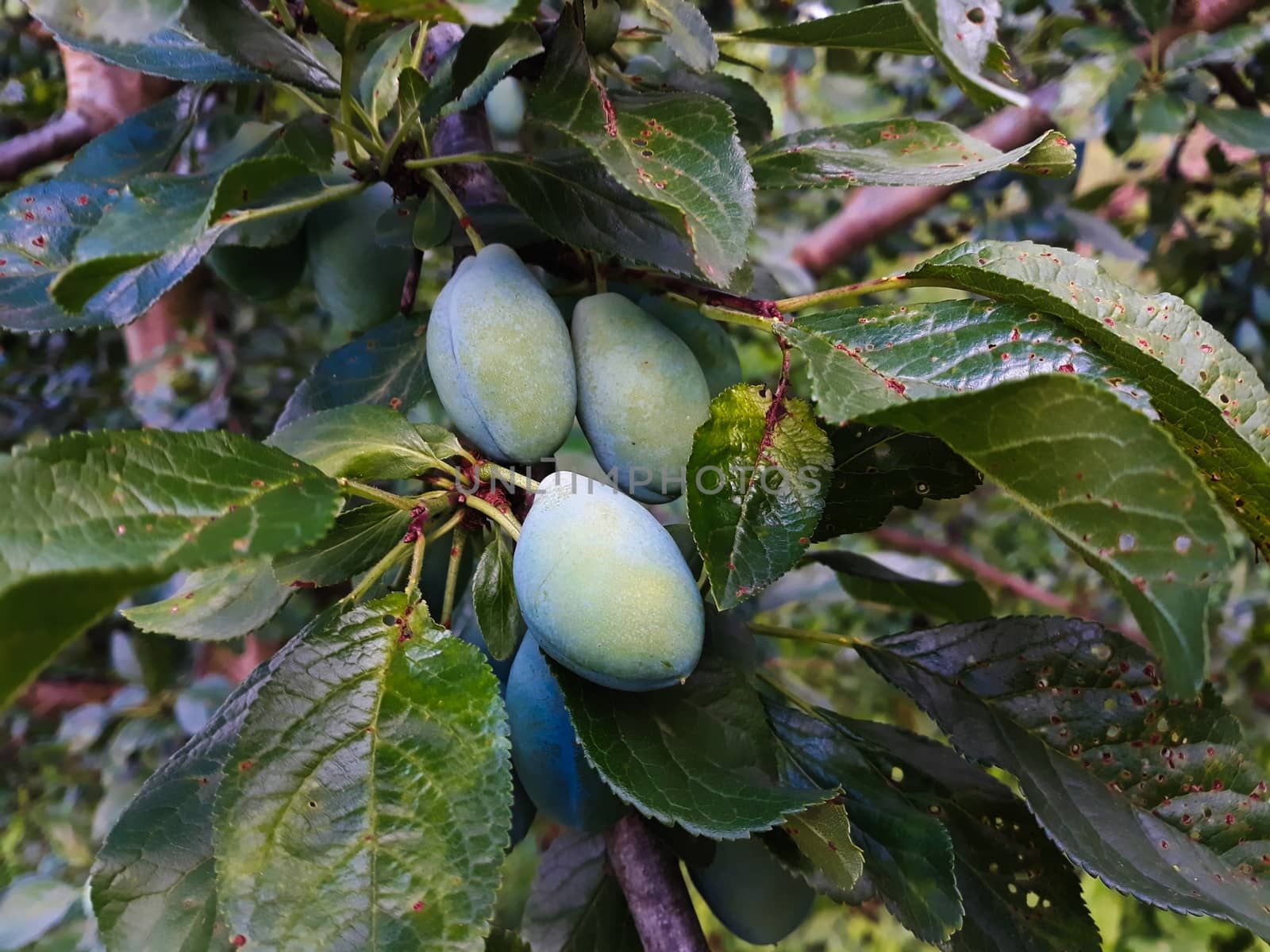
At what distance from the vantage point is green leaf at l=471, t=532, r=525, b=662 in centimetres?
50

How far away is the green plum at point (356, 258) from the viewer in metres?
0.69

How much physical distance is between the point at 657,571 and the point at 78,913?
90 centimetres

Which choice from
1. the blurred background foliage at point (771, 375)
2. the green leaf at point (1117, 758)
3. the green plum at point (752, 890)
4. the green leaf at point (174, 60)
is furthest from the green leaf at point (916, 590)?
the green leaf at point (174, 60)

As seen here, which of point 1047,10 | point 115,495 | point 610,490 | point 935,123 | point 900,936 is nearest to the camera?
point 115,495

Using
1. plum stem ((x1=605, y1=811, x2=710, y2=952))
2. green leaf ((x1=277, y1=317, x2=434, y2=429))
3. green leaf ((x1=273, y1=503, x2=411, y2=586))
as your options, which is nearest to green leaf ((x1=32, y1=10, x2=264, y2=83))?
green leaf ((x1=277, y1=317, x2=434, y2=429))

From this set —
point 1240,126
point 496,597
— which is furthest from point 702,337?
point 1240,126

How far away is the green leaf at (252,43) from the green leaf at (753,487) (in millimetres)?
334

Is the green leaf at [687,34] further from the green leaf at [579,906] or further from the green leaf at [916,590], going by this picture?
the green leaf at [579,906]

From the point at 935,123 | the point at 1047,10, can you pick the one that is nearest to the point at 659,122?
the point at 935,123

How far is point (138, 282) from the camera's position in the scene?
50 centimetres

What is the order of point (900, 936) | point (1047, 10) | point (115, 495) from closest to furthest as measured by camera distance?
point (115, 495) < point (1047, 10) < point (900, 936)

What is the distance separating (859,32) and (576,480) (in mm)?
367

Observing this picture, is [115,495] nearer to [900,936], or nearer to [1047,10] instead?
[1047,10]

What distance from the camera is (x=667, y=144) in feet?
1.58
